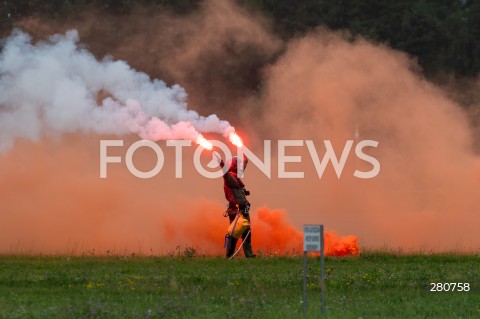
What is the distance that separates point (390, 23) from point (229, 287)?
183 ft

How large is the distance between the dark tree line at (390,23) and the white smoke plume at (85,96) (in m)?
32.1

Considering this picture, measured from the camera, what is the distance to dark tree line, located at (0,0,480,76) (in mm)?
76062

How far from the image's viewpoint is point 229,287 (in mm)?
27750

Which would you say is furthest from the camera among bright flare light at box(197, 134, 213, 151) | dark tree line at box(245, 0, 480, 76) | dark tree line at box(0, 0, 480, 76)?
dark tree line at box(245, 0, 480, 76)

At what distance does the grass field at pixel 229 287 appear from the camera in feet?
77.1

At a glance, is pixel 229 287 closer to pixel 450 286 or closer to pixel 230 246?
pixel 450 286

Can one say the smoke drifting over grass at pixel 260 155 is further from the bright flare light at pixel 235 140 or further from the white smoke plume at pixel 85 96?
the bright flare light at pixel 235 140

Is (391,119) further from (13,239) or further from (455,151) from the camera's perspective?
(13,239)

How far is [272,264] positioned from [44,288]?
813 cm

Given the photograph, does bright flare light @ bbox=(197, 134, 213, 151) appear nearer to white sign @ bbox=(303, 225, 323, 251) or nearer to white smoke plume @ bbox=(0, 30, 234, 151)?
white smoke plume @ bbox=(0, 30, 234, 151)

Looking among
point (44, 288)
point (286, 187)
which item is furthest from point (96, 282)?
point (286, 187)

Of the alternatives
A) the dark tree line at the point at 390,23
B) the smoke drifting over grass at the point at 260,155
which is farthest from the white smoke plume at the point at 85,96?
the dark tree line at the point at 390,23

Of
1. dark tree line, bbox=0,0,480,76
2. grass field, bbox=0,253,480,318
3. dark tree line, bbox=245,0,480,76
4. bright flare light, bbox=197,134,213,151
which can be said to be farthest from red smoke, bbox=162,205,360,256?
dark tree line, bbox=245,0,480,76

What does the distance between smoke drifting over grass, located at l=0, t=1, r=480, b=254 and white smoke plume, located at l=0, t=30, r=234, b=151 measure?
196 millimetres
